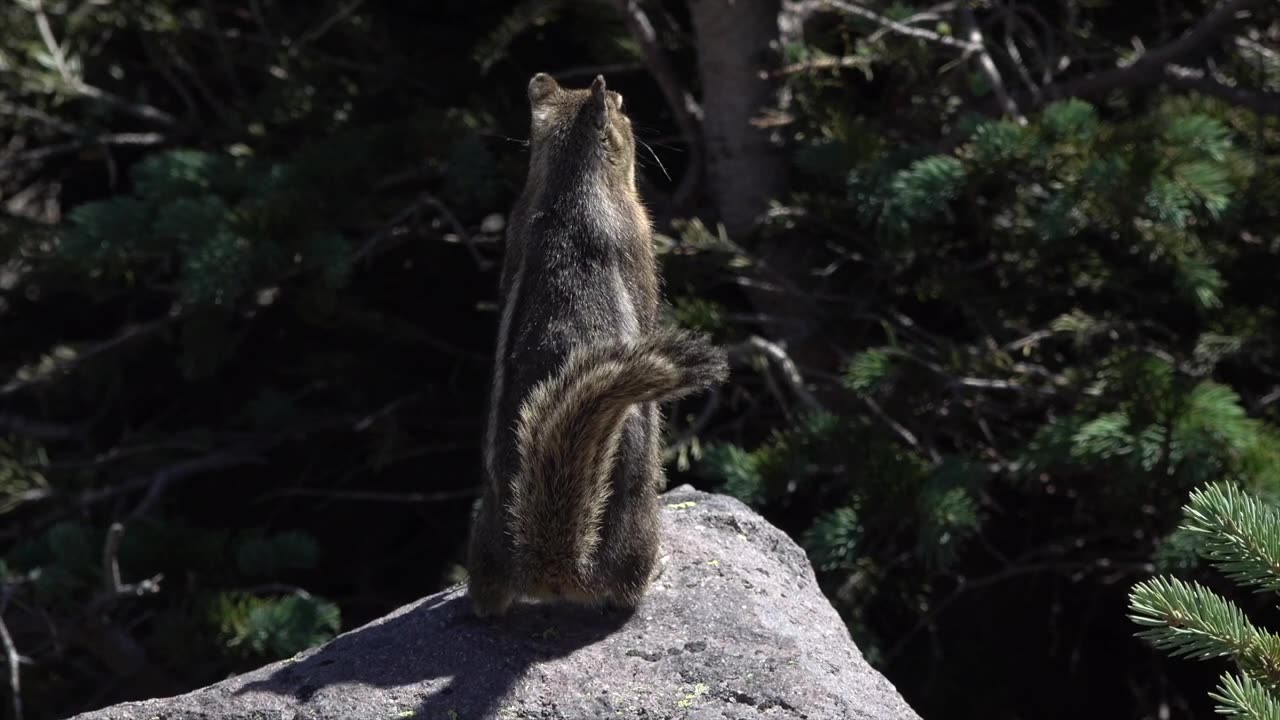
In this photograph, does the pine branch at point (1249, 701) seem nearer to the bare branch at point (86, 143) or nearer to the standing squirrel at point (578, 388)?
the standing squirrel at point (578, 388)

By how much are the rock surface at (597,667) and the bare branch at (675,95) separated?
7.16ft

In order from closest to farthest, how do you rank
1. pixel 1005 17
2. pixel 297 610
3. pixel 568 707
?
1. pixel 568 707
2. pixel 297 610
3. pixel 1005 17

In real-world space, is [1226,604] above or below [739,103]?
below

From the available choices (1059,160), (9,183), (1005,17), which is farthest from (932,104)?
(9,183)

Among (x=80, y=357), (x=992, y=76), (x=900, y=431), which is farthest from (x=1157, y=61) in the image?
(x=80, y=357)

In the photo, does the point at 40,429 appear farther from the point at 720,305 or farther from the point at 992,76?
the point at 992,76

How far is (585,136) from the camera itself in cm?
339

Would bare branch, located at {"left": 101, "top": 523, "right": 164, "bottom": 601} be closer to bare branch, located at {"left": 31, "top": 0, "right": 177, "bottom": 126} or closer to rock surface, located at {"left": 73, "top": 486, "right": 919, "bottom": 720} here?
rock surface, located at {"left": 73, "top": 486, "right": 919, "bottom": 720}

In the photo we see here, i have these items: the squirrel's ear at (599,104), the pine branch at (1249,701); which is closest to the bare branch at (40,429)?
the squirrel's ear at (599,104)

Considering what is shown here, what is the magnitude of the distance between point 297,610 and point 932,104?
2.91 m

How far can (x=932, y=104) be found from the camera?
4.98 metres

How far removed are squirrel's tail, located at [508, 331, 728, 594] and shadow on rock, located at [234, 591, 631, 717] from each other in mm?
122

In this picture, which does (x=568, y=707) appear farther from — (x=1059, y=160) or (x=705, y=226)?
(x=705, y=226)

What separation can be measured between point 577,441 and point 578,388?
0.13 metres
